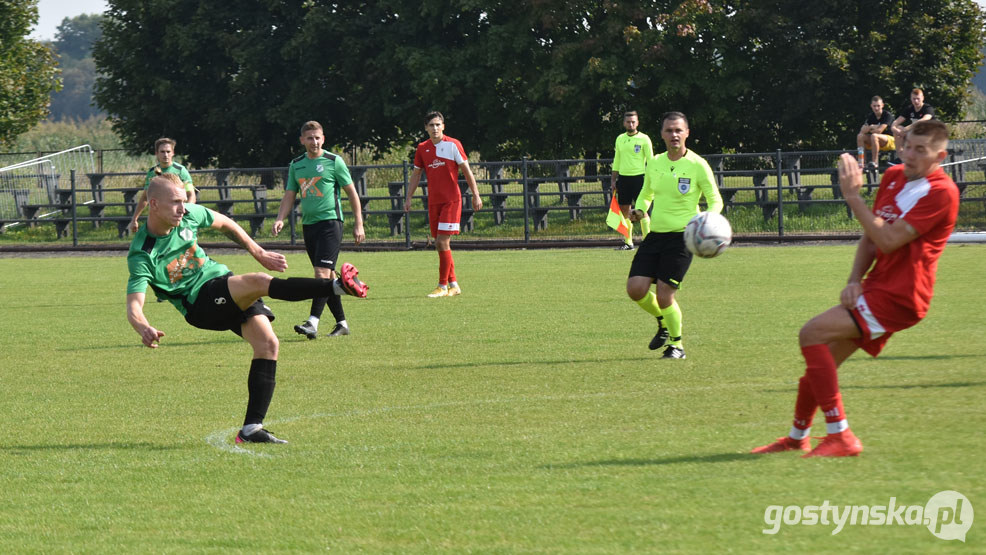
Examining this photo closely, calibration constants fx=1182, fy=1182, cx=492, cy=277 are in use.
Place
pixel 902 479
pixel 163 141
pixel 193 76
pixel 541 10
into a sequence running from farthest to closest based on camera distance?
pixel 193 76, pixel 541 10, pixel 163 141, pixel 902 479

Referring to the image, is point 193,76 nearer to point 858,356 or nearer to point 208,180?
point 208,180

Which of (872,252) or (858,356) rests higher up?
(872,252)

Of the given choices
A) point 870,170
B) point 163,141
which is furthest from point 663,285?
point 870,170

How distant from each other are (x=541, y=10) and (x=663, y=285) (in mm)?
26392

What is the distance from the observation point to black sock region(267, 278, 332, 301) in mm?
6320

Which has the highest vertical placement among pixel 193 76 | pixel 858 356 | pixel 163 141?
pixel 193 76

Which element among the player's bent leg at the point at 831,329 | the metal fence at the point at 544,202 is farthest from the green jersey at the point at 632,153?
the player's bent leg at the point at 831,329

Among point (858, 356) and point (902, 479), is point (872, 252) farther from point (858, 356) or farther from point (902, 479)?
point (858, 356)

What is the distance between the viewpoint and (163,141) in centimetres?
1426

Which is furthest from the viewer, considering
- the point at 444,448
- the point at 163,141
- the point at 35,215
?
the point at 35,215

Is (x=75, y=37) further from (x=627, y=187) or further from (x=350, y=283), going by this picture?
(x=350, y=283)

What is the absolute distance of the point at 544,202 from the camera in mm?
26406

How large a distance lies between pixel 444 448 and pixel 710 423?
150cm

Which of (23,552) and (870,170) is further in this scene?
(870,170)
